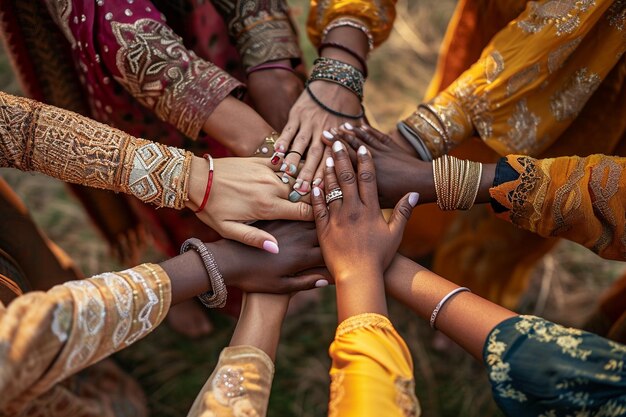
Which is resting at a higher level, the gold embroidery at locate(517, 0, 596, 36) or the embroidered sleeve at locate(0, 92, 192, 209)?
the gold embroidery at locate(517, 0, 596, 36)

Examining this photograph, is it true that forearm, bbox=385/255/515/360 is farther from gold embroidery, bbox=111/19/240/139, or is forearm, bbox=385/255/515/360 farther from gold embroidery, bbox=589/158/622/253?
gold embroidery, bbox=111/19/240/139

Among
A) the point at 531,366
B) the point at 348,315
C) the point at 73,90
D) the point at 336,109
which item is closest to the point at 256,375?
the point at 348,315

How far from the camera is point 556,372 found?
103 centimetres

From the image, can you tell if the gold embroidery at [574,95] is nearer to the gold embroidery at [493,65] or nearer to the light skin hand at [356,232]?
the gold embroidery at [493,65]

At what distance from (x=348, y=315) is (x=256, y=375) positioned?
0.21 meters

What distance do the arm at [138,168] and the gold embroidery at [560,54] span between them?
2.17 ft

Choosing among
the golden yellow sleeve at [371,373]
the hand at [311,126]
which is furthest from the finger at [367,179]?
the golden yellow sleeve at [371,373]

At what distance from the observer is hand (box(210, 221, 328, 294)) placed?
4.76 ft

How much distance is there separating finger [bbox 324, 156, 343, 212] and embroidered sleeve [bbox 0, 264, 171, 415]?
1.46 ft

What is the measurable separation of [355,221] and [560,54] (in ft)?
2.03

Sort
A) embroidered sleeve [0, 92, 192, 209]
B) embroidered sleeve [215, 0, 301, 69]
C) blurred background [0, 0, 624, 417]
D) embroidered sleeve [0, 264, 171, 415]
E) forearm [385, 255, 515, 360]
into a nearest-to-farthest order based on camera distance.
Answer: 1. embroidered sleeve [0, 264, 171, 415]
2. forearm [385, 255, 515, 360]
3. embroidered sleeve [0, 92, 192, 209]
4. embroidered sleeve [215, 0, 301, 69]
5. blurred background [0, 0, 624, 417]

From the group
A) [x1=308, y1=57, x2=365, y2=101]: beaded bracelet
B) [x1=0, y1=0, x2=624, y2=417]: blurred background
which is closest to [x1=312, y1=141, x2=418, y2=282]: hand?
[x1=308, y1=57, x2=365, y2=101]: beaded bracelet

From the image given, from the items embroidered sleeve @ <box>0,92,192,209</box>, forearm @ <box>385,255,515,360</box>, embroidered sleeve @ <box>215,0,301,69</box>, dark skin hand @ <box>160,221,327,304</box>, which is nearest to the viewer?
forearm @ <box>385,255,515,360</box>

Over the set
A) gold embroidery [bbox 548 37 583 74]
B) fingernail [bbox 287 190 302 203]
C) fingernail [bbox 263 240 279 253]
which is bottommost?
fingernail [bbox 263 240 279 253]
